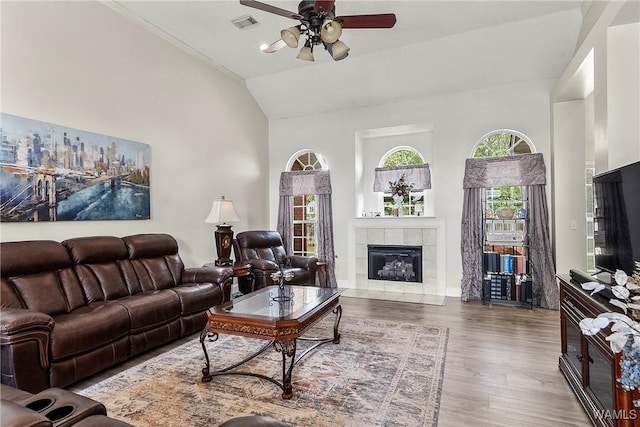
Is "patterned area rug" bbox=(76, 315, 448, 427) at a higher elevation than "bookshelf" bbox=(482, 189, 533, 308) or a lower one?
lower

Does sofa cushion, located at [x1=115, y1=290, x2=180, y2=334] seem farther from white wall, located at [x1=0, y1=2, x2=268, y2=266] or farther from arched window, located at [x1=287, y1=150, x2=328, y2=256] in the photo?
arched window, located at [x1=287, y1=150, x2=328, y2=256]

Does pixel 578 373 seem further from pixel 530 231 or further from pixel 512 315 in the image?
pixel 530 231

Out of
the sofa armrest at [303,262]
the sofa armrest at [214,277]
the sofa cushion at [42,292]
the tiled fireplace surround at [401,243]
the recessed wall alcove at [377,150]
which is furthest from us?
the recessed wall alcove at [377,150]

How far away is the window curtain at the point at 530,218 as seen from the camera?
4652 mm

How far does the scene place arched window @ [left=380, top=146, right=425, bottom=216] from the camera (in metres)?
5.96

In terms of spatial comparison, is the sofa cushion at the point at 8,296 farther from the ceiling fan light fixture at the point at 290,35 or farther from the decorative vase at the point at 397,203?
the decorative vase at the point at 397,203

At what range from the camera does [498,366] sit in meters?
2.82

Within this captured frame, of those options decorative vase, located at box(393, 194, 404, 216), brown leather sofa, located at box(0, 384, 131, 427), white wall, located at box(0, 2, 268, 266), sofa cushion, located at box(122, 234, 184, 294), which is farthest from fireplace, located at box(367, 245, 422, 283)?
brown leather sofa, located at box(0, 384, 131, 427)

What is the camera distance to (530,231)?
15.7ft

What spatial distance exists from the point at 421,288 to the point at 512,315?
1484 millimetres

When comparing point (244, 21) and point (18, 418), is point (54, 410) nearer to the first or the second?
point (18, 418)

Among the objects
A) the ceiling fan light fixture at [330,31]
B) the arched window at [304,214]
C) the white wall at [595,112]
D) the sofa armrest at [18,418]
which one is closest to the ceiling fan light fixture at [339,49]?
the ceiling fan light fixture at [330,31]

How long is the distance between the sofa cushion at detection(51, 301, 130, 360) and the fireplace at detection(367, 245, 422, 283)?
4.00 metres

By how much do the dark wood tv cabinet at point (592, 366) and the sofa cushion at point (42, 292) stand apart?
372cm
